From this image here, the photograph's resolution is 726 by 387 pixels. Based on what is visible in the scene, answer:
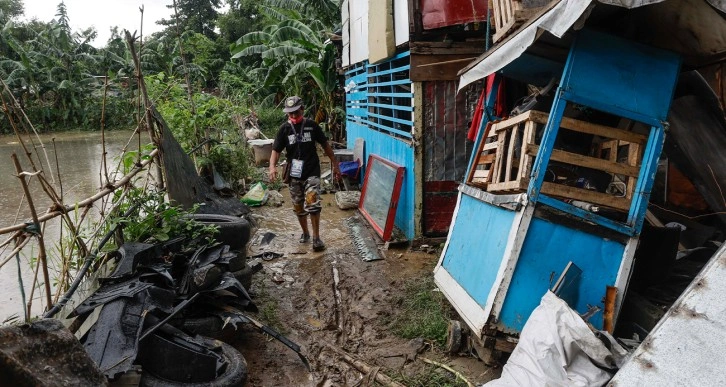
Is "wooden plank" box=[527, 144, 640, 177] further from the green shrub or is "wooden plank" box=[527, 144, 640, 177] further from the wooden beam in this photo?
the wooden beam

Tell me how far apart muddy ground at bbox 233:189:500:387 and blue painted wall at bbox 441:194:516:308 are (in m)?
0.63

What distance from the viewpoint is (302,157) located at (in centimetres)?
630

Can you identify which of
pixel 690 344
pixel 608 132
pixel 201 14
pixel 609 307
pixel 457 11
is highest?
pixel 201 14

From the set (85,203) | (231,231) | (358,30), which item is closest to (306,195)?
(231,231)

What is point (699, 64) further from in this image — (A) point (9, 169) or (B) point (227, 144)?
(A) point (9, 169)

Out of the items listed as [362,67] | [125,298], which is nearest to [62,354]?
[125,298]

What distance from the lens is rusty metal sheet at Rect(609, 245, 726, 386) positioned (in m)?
1.71

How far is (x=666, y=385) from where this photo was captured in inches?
68.2

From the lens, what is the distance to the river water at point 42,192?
4.73 m

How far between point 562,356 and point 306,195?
173 inches

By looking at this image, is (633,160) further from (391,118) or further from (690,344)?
(391,118)

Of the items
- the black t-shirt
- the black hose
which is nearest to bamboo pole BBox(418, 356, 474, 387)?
the black hose

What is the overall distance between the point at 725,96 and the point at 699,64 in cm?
123

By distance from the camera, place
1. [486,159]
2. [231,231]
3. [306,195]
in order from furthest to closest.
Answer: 1. [306,195]
2. [231,231]
3. [486,159]
